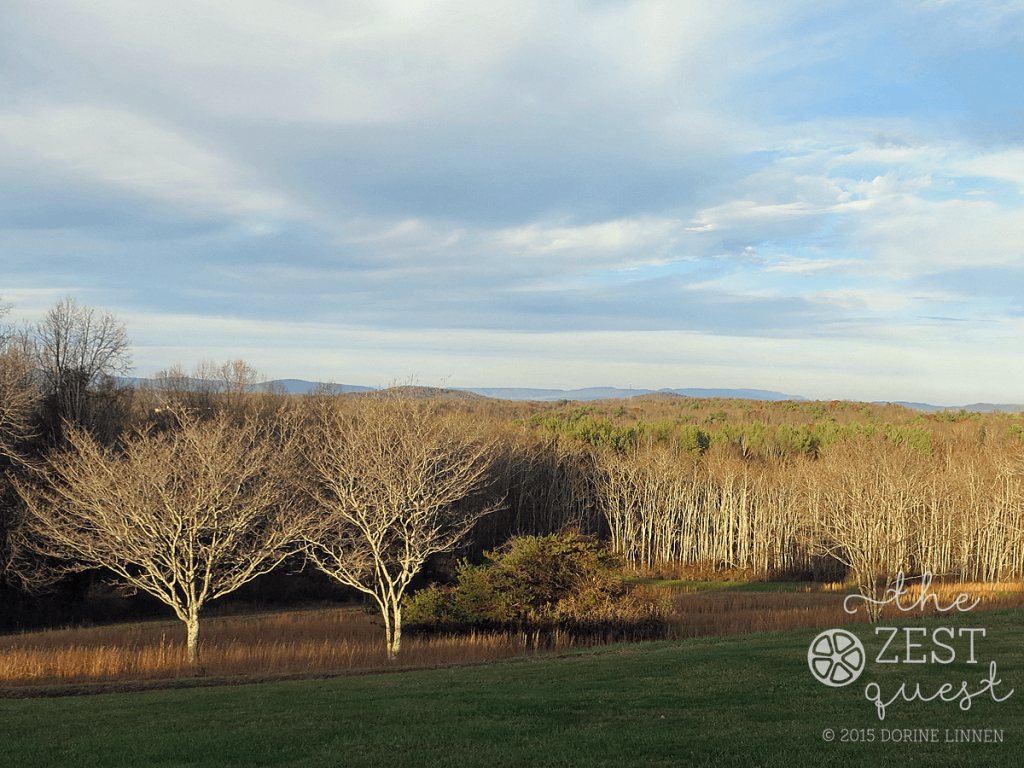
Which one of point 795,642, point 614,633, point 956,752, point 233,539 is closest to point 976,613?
point 795,642

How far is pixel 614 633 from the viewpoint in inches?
1024

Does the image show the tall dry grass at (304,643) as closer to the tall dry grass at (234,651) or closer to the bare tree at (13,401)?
the tall dry grass at (234,651)

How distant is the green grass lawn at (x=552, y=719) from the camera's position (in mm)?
9266

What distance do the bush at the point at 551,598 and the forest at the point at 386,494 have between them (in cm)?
42

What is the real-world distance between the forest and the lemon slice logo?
321 inches

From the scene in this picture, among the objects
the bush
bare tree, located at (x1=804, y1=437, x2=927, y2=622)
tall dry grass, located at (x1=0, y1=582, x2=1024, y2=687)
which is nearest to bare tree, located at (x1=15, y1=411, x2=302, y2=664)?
tall dry grass, located at (x1=0, y1=582, x2=1024, y2=687)

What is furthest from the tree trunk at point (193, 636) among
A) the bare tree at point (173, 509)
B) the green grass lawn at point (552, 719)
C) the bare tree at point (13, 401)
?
the bare tree at point (13, 401)

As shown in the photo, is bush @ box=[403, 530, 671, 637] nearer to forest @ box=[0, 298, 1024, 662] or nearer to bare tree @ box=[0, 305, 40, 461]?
forest @ box=[0, 298, 1024, 662]

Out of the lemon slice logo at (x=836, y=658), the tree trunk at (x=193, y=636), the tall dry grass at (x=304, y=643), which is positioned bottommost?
the tall dry grass at (x=304, y=643)

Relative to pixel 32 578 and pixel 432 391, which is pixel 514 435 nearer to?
pixel 432 391

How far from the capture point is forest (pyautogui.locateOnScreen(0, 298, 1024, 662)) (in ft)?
79.9

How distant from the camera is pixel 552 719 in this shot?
11.5 metres

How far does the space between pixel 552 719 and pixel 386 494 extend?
1443cm

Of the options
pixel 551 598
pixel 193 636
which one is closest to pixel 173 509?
pixel 193 636
